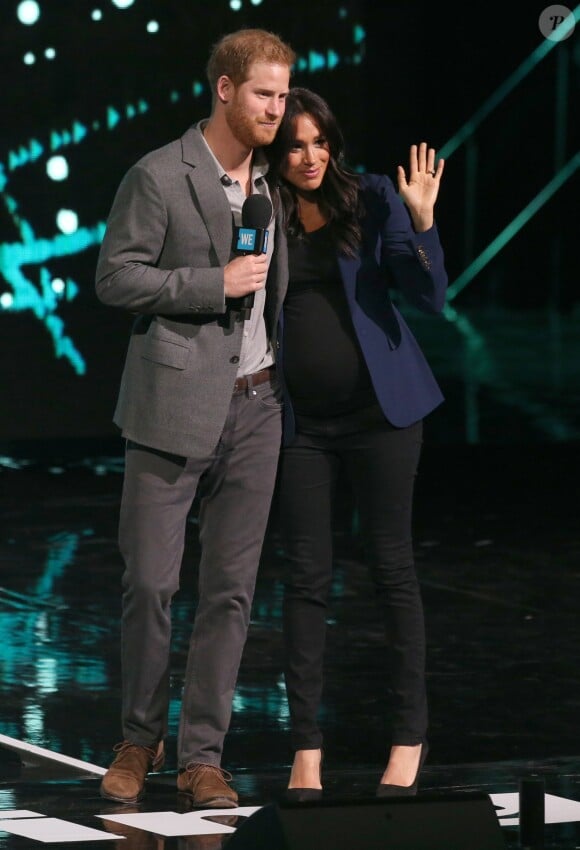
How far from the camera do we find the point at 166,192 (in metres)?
4.10

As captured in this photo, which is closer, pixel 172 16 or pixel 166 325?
pixel 166 325

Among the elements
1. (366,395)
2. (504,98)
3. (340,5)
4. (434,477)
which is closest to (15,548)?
(434,477)

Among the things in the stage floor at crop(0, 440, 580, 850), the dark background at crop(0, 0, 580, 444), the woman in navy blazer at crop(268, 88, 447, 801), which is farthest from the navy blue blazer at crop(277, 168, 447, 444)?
the dark background at crop(0, 0, 580, 444)

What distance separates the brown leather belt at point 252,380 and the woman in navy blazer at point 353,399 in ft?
0.13

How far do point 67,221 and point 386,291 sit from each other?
24.5 ft

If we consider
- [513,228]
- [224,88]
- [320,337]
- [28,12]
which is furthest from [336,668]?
[513,228]

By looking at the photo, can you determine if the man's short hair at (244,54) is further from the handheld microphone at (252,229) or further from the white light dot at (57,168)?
the white light dot at (57,168)

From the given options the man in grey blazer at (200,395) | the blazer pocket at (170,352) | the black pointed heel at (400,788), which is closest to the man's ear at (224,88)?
the man in grey blazer at (200,395)

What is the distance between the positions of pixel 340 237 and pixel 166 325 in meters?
0.44

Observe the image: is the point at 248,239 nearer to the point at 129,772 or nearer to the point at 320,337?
the point at 320,337

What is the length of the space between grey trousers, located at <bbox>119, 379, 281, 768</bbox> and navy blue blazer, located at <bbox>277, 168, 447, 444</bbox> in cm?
12

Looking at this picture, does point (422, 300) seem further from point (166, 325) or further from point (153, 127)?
point (153, 127)

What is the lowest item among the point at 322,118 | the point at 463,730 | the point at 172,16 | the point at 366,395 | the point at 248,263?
the point at 463,730

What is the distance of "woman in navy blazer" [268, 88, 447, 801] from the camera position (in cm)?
427
